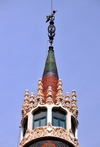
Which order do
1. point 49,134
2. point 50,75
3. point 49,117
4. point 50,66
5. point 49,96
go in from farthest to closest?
point 50,66 → point 50,75 → point 49,96 → point 49,117 → point 49,134

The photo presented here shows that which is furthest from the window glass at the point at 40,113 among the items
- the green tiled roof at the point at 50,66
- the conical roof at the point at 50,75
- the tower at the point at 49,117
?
the green tiled roof at the point at 50,66

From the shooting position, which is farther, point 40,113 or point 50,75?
point 50,75

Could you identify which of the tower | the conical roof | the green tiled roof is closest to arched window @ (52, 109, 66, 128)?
the tower

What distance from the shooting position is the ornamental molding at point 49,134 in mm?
32125

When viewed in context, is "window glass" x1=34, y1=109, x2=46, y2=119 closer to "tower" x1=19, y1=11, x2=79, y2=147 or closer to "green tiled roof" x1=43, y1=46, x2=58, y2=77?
"tower" x1=19, y1=11, x2=79, y2=147

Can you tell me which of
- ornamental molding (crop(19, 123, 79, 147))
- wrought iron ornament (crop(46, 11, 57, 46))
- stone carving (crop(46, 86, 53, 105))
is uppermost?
Result: wrought iron ornament (crop(46, 11, 57, 46))

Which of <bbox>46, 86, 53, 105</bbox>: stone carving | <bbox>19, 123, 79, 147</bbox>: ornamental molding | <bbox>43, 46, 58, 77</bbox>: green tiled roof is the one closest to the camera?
<bbox>19, 123, 79, 147</bbox>: ornamental molding

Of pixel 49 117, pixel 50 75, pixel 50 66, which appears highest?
pixel 50 66

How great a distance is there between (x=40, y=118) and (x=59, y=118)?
3.93 ft

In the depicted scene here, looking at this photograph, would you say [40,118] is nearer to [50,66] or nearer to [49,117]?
[49,117]

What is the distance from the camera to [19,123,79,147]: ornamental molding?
32125 millimetres

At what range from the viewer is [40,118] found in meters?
33.4

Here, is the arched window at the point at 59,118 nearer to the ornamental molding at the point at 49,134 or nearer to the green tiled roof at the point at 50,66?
the ornamental molding at the point at 49,134

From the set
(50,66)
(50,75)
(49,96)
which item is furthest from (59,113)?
(50,66)
